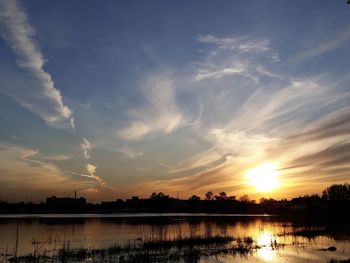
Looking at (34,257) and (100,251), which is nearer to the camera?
(34,257)

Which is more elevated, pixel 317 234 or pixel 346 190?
pixel 346 190

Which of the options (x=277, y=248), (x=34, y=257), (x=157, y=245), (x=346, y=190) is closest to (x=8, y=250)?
(x=34, y=257)

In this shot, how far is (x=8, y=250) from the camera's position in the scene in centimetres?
4031

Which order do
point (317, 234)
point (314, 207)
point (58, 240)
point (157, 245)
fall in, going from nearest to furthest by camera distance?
point (157, 245), point (58, 240), point (317, 234), point (314, 207)

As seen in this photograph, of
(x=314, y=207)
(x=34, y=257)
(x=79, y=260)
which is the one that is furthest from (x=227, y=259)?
(x=314, y=207)

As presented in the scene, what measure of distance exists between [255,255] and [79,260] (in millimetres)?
16906

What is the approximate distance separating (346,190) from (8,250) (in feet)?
490

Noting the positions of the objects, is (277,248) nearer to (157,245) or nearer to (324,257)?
(324,257)

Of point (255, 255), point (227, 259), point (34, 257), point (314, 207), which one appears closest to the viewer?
point (34, 257)

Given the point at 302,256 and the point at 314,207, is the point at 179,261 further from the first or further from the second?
the point at 314,207

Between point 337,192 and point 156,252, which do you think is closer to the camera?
point 156,252

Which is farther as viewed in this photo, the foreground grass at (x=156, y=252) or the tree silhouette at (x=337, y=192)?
the tree silhouette at (x=337, y=192)

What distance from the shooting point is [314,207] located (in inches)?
5143

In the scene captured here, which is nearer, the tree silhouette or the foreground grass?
the foreground grass
